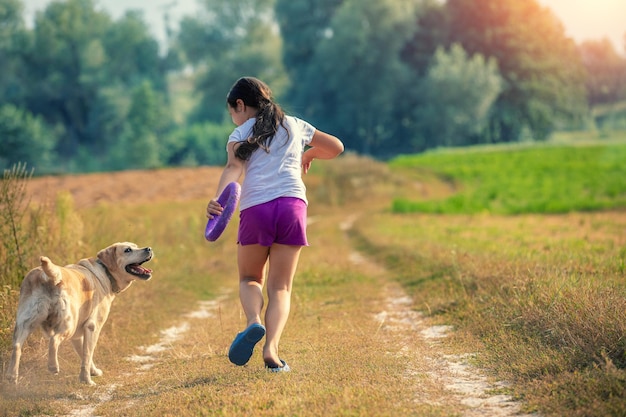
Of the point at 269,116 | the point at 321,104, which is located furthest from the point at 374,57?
the point at 269,116

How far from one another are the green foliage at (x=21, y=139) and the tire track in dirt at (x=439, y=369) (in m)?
53.0

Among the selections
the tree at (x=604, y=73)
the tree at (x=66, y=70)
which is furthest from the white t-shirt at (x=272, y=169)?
the tree at (x=604, y=73)

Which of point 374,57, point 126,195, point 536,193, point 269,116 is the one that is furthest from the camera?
point 374,57

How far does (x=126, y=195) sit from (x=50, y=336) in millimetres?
25755

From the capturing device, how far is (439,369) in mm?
6492

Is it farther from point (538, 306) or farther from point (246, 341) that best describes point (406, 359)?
point (246, 341)

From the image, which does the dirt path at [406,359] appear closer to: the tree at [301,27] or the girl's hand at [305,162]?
the girl's hand at [305,162]

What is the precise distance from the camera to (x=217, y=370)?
6.64 meters

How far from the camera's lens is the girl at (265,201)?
6.05m

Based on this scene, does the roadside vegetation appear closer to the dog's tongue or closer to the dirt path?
the dirt path

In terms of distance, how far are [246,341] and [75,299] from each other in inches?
66.9

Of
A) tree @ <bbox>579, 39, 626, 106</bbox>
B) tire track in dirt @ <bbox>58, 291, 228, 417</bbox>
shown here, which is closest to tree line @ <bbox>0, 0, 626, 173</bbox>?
tree @ <bbox>579, 39, 626, 106</bbox>

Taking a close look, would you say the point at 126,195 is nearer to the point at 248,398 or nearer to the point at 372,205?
the point at 372,205

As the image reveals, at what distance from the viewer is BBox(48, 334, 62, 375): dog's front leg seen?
6.32 m
